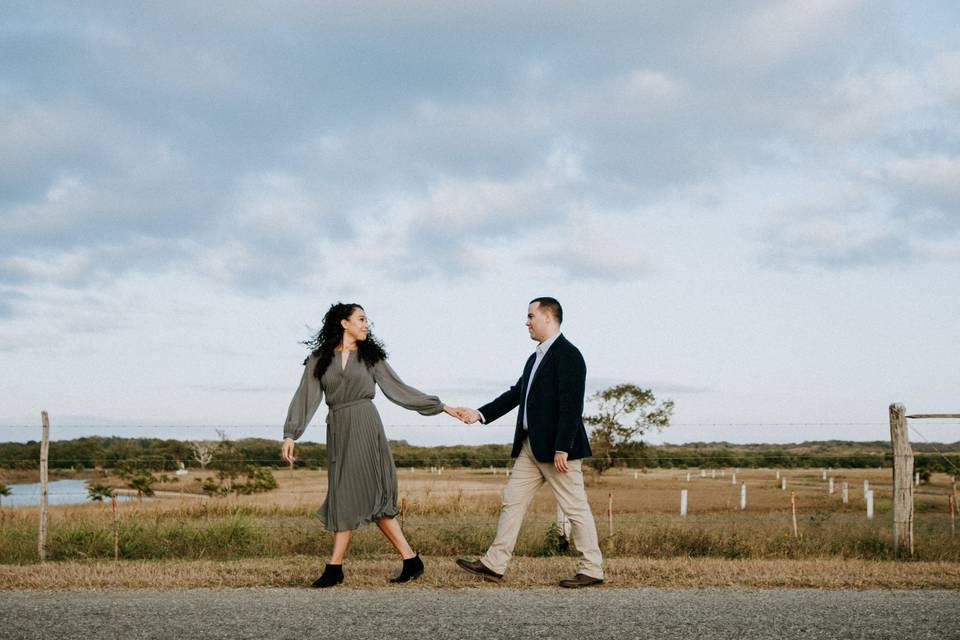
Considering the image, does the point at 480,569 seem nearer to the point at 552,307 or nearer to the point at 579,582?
the point at 579,582

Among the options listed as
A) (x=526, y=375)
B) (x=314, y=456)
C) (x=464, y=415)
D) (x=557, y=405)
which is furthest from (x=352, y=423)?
(x=314, y=456)

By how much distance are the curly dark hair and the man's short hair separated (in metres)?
1.32

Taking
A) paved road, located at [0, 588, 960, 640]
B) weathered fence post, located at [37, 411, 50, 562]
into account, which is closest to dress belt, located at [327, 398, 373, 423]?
paved road, located at [0, 588, 960, 640]

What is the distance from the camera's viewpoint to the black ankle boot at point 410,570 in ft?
21.7

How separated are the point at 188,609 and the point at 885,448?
61.4m

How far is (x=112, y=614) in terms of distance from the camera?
537 cm

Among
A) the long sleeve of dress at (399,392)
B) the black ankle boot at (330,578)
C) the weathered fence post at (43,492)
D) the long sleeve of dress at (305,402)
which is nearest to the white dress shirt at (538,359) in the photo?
the long sleeve of dress at (399,392)

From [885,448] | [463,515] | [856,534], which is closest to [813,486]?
[885,448]

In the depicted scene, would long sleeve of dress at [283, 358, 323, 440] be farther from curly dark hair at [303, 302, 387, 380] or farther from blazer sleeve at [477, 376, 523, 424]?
blazer sleeve at [477, 376, 523, 424]

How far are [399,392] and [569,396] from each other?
53.7 inches

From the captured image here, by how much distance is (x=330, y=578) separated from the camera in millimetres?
6488

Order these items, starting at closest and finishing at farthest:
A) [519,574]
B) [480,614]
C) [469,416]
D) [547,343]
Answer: [480,614] < [547,343] < [519,574] < [469,416]

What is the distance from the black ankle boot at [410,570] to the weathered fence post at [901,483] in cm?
532

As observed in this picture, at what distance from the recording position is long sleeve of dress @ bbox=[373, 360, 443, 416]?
6.87 m
